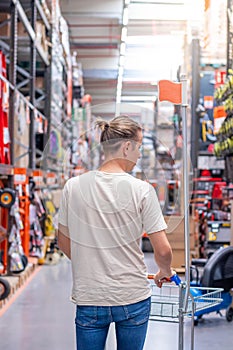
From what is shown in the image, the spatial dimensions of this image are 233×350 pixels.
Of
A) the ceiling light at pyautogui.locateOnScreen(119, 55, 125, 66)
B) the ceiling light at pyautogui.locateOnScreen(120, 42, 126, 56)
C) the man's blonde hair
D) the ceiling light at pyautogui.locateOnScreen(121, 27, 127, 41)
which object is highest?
the ceiling light at pyautogui.locateOnScreen(121, 27, 127, 41)

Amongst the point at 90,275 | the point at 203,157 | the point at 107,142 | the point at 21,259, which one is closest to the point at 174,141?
the point at 107,142

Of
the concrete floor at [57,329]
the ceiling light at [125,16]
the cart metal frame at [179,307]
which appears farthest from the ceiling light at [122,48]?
the cart metal frame at [179,307]

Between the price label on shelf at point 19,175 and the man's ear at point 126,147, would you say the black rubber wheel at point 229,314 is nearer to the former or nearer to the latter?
the price label on shelf at point 19,175

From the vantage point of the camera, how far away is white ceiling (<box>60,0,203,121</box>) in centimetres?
1192

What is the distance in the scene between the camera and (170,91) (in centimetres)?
277

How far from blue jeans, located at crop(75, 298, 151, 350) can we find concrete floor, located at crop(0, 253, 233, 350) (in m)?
1.22

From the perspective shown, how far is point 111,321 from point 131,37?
12682 mm

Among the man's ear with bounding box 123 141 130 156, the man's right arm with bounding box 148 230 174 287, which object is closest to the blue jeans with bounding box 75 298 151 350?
the man's right arm with bounding box 148 230 174 287

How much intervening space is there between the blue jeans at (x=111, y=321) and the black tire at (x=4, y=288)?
3728mm

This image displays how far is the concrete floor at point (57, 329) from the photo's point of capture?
15.7ft

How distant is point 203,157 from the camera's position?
9.91 m

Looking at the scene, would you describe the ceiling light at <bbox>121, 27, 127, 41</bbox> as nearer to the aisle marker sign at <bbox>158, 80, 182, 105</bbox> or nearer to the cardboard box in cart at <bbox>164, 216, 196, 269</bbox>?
the cardboard box in cart at <bbox>164, 216, 196, 269</bbox>

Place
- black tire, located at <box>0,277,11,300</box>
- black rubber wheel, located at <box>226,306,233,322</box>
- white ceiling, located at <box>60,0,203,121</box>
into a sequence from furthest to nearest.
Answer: white ceiling, located at <box>60,0,203,121</box>, black tire, located at <box>0,277,11,300</box>, black rubber wheel, located at <box>226,306,233,322</box>

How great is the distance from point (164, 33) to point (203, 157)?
435cm
